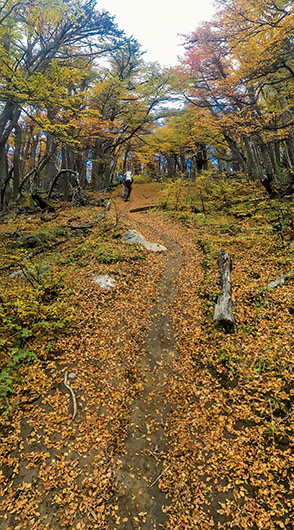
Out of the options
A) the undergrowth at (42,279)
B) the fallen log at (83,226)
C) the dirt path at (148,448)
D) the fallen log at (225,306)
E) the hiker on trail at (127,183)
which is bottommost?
the dirt path at (148,448)

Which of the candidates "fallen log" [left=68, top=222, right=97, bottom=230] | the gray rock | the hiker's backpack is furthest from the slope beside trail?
the hiker's backpack

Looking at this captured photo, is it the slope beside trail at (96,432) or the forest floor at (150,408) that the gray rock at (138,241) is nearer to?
the forest floor at (150,408)

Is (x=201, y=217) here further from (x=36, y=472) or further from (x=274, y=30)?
(x=36, y=472)

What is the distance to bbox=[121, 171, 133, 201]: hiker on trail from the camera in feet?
68.6

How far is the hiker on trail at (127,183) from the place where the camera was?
20.9 meters

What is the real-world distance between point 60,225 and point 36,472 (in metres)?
10.9

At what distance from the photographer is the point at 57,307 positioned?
540 cm

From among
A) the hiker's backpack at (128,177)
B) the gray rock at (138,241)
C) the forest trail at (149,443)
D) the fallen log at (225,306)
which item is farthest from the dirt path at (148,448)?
the hiker's backpack at (128,177)

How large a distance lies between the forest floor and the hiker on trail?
15285 millimetres

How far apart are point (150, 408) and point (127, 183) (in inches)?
784

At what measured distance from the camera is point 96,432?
3559 mm

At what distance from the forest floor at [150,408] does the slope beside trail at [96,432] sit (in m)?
0.01

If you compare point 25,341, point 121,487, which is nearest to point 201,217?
point 25,341

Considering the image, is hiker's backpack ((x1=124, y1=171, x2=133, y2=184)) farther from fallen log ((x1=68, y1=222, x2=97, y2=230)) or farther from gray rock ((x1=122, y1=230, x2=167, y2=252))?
gray rock ((x1=122, y1=230, x2=167, y2=252))
